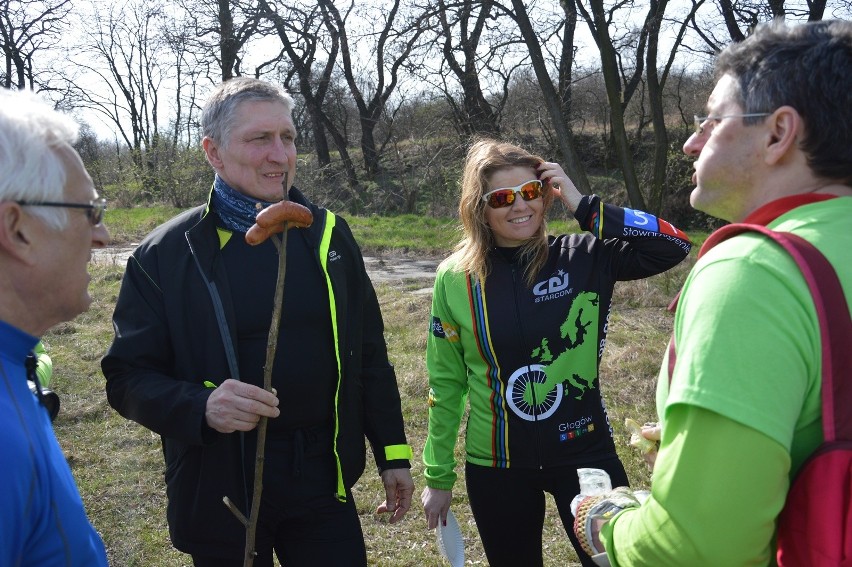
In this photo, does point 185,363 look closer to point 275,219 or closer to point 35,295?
point 275,219

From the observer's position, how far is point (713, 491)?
122 centimetres

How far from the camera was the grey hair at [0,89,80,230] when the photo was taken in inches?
50.9

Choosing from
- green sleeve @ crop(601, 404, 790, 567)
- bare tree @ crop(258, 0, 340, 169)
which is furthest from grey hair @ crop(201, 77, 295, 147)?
bare tree @ crop(258, 0, 340, 169)

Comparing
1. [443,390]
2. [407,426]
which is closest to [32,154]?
[443,390]

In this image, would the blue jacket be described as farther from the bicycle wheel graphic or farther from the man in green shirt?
the bicycle wheel graphic

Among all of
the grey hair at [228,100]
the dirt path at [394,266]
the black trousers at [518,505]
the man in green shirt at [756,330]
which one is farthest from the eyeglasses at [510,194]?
the dirt path at [394,266]

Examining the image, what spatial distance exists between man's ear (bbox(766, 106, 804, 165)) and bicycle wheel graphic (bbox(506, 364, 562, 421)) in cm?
142

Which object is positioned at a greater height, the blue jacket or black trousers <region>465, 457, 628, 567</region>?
the blue jacket

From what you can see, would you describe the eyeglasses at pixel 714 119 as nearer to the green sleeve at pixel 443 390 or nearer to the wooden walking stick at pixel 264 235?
the wooden walking stick at pixel 264 235

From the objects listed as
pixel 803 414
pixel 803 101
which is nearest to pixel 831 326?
pixel 803 414

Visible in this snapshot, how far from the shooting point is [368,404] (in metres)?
2.72

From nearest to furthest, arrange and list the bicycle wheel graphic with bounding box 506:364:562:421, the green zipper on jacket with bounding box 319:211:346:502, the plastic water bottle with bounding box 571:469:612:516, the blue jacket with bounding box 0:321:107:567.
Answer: the blue jacket with bounding box 0:321:107:567 → the plastic water bottle with bounding box 571:469:612:516 → the green zipper on jacket with bounding box 319:211:346:502 → the bicycle wheel graphic with bounding box 506:364:562:421

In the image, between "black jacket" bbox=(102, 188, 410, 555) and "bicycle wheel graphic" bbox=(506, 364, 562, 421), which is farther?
"bicycle wheel graphic" bbox=(506, 364, 562, 421)

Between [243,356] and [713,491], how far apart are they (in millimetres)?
1559
